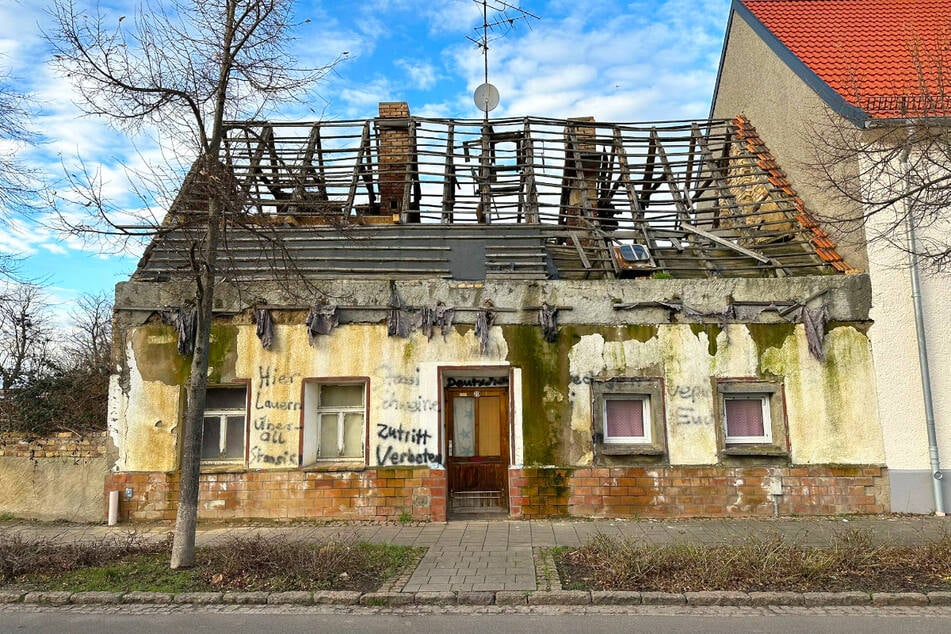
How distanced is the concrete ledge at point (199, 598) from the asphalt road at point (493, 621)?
185 mm

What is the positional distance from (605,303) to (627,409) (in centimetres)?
170

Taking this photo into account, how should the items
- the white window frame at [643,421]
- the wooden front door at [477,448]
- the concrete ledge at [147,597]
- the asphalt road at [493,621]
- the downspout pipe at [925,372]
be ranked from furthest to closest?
the wooden front door at [477,448]
the white window frame at [643,421]
the downspout pipe at [925,372]
the concrete ledge at [147,597]
the asphalt road at [493,621]

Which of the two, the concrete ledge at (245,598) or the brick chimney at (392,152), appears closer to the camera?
the concrete ledge at (245,598)

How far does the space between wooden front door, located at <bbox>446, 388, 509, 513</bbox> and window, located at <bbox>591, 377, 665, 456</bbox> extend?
152 centimetres

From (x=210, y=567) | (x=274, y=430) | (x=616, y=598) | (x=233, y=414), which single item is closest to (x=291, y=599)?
(x=210, y=567)

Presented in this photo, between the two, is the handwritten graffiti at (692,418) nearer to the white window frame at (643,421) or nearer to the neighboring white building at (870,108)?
the white window frame at (643,421)

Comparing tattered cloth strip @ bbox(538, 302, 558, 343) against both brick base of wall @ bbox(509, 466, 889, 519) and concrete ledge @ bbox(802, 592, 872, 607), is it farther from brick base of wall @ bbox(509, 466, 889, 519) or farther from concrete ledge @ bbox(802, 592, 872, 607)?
concrete ledge @ bbox(802, 592, 872, 607)

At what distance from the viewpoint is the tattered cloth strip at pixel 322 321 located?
10.0 meters

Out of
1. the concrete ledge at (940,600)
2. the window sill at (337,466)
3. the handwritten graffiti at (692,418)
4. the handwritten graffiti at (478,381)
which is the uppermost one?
the handwritten graffiti at (478,381)

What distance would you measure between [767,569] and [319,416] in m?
6.77

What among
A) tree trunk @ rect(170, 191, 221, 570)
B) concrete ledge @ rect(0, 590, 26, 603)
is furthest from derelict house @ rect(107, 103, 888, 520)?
concrete ledge @ rect(0, 590, 26, 603)

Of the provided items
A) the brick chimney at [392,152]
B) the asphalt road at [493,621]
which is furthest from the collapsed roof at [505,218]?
the asphalt road at [493,621]

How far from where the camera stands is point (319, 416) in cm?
1038

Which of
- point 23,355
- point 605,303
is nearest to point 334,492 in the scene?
point 605,303
